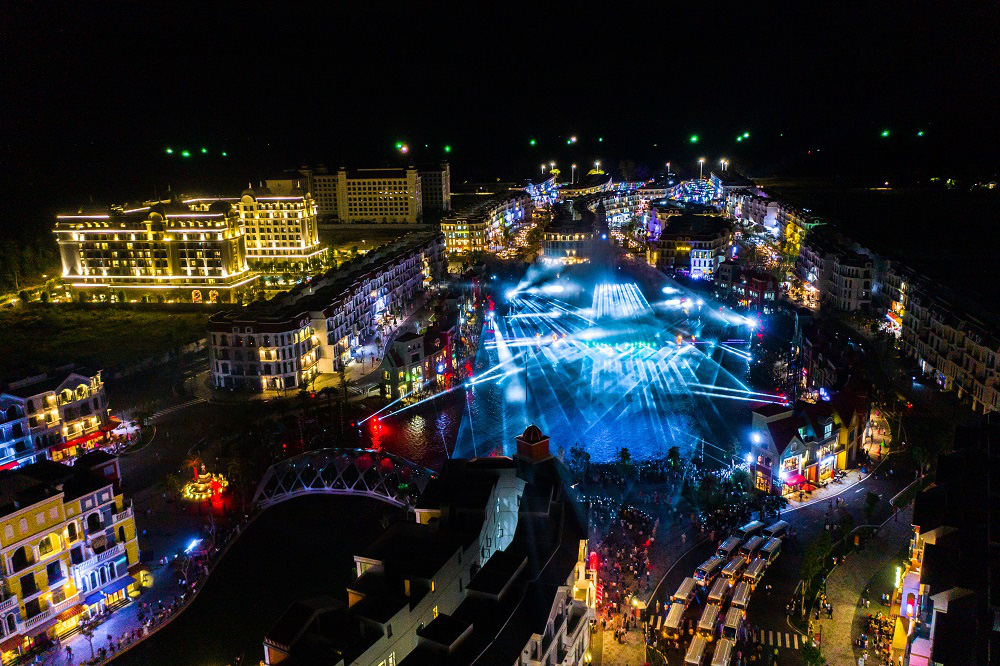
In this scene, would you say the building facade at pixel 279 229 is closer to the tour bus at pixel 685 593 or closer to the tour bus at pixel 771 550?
the tour bus at pixel 771 550

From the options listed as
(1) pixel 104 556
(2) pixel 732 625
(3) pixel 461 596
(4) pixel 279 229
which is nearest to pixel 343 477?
(1) pixel 104 556

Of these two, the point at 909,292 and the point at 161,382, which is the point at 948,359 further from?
the point at 161,382

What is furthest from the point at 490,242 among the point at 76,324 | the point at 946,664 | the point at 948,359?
the point at 946,664

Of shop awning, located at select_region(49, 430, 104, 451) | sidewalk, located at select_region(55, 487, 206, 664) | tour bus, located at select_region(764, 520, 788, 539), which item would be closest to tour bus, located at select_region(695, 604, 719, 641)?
tour bus, located at select_region(764, 520, 788, 539)

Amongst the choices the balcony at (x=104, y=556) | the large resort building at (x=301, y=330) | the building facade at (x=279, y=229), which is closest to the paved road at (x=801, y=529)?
the balcony at (x=104, y=556)

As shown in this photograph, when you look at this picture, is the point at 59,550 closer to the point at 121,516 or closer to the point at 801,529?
the point at 121,516
